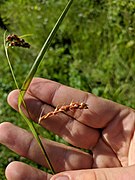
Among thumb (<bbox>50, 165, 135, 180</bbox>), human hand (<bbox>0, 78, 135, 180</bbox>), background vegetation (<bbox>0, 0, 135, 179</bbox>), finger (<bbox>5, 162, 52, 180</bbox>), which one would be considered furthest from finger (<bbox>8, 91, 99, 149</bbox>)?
background vegetation (<bbox>0, 0, 135, 179</bbox>)

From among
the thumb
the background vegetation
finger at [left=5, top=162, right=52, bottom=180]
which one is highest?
the thumb

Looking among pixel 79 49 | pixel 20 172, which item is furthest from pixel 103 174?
pixel 79 49

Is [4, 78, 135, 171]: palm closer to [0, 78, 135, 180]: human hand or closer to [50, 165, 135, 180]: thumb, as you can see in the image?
[0, 78, 135, 180]: human hand

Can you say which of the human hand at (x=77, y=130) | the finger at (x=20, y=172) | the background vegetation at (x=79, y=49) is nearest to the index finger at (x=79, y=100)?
the human hand at (x=77, y=130)

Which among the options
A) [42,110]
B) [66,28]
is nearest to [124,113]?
[42,110]

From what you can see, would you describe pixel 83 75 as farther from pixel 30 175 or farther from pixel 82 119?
pixel 30 175

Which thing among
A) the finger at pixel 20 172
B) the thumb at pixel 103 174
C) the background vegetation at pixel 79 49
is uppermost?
the thumb at pixel 103 174

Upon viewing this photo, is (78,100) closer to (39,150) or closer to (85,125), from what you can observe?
(85,125)

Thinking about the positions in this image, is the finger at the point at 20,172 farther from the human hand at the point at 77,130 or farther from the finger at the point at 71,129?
the finger at the point at 71,129
